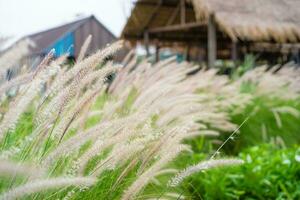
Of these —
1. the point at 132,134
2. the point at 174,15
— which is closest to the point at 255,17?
the point at 174,15

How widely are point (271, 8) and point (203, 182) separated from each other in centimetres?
1067

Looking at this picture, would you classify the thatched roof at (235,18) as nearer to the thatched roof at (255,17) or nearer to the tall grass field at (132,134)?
the thatched roof at (255,17)

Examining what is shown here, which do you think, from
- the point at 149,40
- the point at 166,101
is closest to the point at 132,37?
the point at 149,40

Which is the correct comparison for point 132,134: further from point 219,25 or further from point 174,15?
point 174,15

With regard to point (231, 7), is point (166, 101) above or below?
above

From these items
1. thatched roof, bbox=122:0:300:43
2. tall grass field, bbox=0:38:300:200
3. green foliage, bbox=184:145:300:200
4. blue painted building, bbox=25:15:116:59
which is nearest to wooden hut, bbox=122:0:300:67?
thatched roof, bbox=122:0:300:43

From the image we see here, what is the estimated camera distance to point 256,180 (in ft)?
11.0

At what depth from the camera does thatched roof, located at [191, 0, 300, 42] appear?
11.6 m

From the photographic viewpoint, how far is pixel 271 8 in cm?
1353

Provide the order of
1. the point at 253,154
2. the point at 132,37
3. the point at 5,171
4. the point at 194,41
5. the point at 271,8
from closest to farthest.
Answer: the point at 5,171 → the point at 253,154 → the point at 271,8 → the point at 132,37 → the point at 194,41

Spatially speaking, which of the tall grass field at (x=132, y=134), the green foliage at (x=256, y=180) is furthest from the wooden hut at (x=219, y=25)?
the green foliage at (x=256, y=180)

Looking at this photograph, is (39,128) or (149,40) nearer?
(39,128)

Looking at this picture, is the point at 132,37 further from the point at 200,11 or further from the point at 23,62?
the point at 23,62

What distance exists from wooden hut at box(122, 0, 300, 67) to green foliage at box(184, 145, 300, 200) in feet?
25.6
